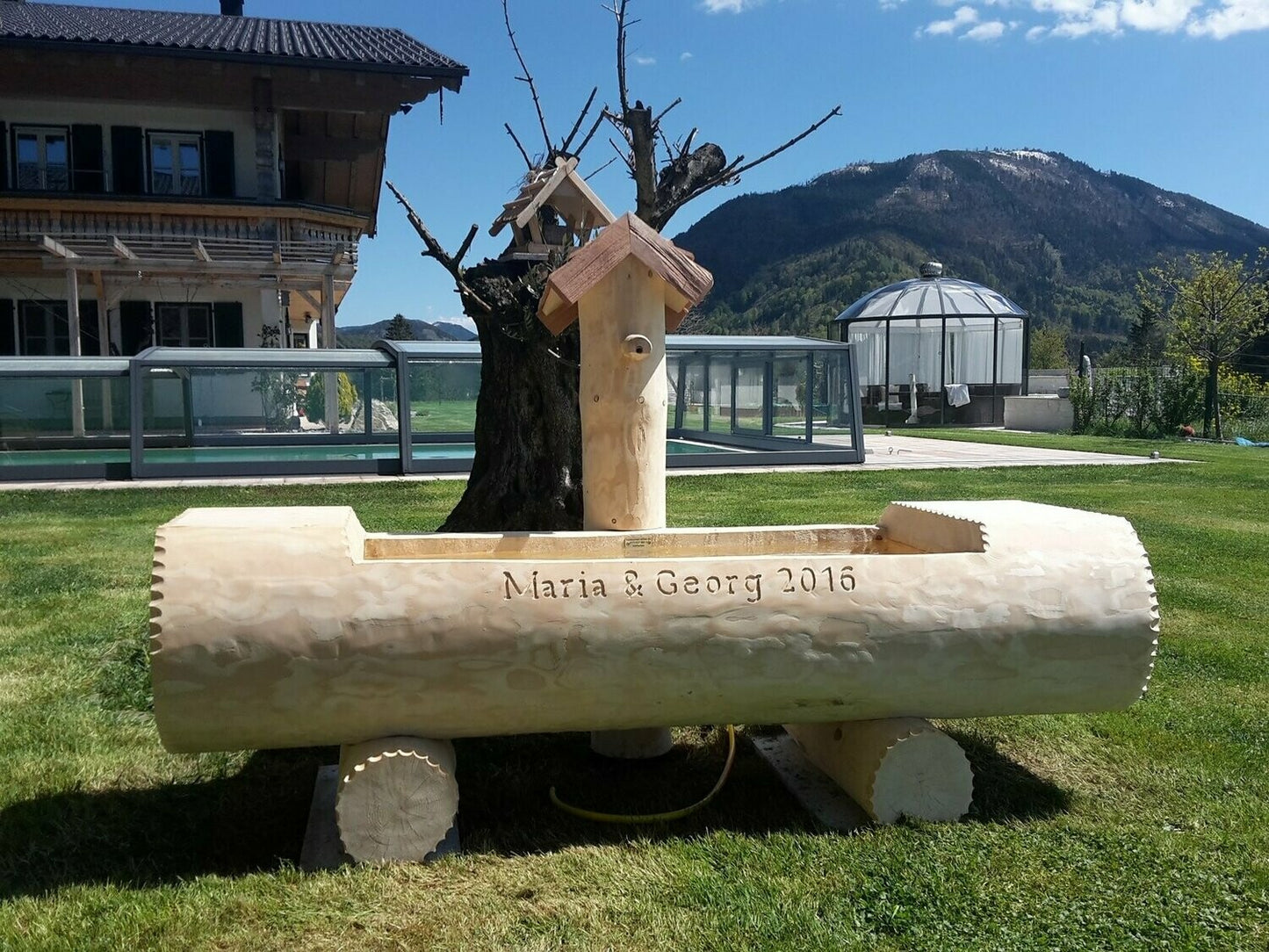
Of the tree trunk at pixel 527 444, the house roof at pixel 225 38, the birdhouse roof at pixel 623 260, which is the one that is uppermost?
the house roof at pixel 225 38

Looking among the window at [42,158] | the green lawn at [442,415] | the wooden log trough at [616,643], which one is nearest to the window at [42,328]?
the window at [42,158]

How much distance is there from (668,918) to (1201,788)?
2185 millimetres

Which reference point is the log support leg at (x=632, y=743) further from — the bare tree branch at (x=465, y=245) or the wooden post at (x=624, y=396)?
the bare tree branch at (x=465, y=245)

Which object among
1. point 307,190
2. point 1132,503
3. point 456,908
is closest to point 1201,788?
point 456,908

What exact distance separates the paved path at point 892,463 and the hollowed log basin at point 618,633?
1086 centimetres

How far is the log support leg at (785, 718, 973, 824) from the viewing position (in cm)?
349

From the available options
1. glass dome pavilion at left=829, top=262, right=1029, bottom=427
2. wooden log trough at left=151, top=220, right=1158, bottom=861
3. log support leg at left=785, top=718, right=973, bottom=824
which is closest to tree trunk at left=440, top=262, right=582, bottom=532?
wooden log trough at left=151, top=220, right=1158, bottom=861

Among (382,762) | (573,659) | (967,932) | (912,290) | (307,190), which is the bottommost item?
(967,932)

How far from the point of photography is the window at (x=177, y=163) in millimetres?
21094

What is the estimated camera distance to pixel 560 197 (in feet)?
16.9

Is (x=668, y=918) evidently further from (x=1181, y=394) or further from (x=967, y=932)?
(x=1181, y=394)

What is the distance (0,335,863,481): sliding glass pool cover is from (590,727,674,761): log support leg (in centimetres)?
1175

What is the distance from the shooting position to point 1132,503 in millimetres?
11422

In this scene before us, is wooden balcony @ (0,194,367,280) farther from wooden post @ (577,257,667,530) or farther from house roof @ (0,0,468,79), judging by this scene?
wooden post @ (577,257,667,530)
